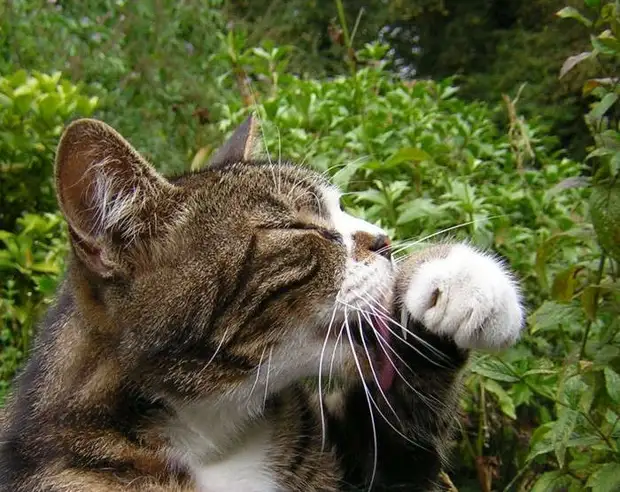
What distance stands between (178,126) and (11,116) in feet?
5.70

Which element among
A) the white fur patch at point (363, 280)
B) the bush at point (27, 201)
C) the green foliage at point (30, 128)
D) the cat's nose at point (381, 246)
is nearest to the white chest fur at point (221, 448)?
the white fur patch at point (363, 280)

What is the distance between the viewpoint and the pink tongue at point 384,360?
1.54 metres

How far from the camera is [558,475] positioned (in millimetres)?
1613

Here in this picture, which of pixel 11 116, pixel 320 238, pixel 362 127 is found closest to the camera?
pixel 320 238

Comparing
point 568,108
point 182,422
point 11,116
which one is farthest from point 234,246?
point 568,108

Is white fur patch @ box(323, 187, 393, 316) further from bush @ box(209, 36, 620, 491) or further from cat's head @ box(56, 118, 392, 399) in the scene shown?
bush @ box(209, 36, 620, 491)

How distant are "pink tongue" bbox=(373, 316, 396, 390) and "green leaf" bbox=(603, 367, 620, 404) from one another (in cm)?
41

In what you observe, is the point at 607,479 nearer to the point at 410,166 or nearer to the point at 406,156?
the point at 406,156

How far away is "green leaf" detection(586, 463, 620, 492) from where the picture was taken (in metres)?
1.40

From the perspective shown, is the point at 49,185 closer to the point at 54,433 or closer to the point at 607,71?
the point at 54,433

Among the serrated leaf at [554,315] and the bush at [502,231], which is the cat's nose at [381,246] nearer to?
the bush at [502,231]

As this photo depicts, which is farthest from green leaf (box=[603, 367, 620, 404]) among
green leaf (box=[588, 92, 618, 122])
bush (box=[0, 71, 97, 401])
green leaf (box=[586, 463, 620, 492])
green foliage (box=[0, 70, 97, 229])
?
green foliage (box=[0, 70, 97, 229])

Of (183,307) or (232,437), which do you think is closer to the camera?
(183,307)

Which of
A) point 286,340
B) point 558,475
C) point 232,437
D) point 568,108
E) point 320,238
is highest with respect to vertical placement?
point 320,238
